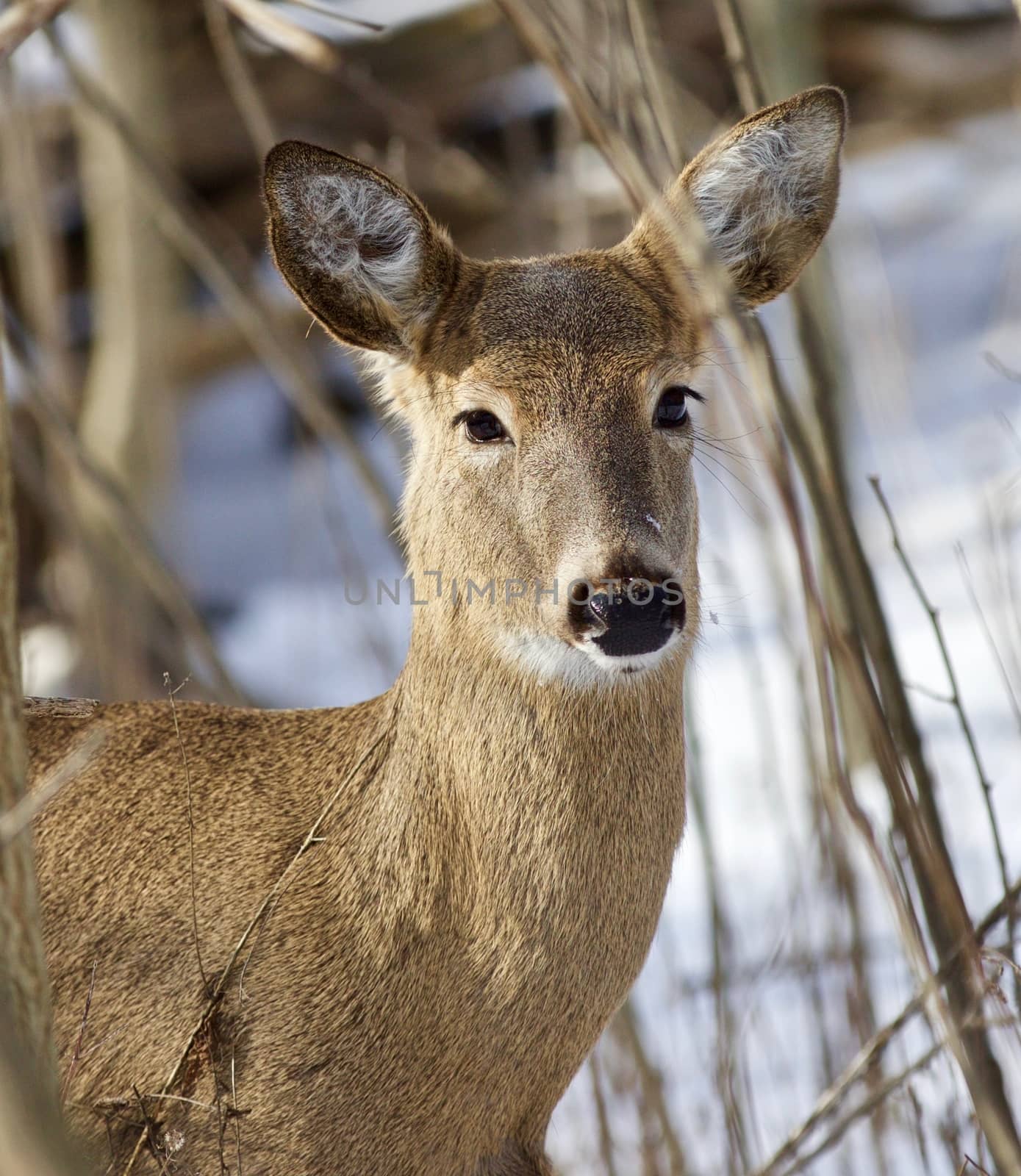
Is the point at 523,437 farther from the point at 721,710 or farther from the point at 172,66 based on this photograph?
the point at 172,66

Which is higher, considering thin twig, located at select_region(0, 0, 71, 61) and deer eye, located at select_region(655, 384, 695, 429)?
thin twig, located at select_region(0, 0, 71, 61)

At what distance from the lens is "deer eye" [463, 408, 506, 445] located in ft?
8.81

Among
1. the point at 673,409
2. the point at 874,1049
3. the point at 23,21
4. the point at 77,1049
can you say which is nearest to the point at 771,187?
the point at 673,409

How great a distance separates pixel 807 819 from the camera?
4734mm

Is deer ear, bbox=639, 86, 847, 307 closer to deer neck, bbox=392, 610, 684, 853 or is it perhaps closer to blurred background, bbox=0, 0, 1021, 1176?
blurred background, bbox=0, 0, 1021, 1176

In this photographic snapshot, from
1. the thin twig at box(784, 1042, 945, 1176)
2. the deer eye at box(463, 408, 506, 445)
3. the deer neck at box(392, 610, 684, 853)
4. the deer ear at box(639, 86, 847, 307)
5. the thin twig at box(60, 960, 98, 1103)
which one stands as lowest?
the thin twig at box(784, 1042, 945, 1176)

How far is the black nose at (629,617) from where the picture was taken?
7.44ft

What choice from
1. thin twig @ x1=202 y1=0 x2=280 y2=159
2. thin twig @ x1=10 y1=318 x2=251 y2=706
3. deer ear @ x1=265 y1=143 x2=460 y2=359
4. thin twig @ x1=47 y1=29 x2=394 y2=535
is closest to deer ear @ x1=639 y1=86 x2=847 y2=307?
deer ear @ x1=265 y1=143 x2=460 y2=359

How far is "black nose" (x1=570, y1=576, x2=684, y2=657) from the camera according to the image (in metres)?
2.27

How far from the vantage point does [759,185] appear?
116 inches

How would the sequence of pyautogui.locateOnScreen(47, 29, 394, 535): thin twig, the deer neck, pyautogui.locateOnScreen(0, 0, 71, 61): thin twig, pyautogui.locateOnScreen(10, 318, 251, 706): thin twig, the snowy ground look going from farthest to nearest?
the snowy ground, pyautogui.locateOnScreen(10, 318, 251, 706): thin twig, pyautogui.locateOnScreen(47, 29, 394, 535): thin twig, the deer neck, pyautogui.locateOnScreen(0, 0, 71, 61): thin twig

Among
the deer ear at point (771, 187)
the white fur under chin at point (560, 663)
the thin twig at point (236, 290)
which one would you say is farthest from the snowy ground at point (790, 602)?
the deer ear at point (771, 187)

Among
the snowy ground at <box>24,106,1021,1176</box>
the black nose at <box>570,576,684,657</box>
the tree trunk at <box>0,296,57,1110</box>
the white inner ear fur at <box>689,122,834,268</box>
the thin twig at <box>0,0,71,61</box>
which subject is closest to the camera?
the tree trunk at <box>0,296,57,1110</box>

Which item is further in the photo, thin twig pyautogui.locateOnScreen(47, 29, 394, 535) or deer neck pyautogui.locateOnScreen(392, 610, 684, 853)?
thin twig pyautogui.locateOnScreen(47, 29, 394, 535)
